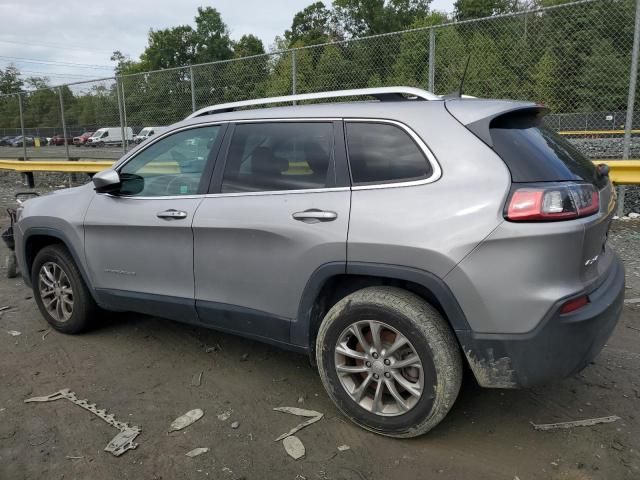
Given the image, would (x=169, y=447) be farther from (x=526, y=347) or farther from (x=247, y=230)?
(x=526, y=347)

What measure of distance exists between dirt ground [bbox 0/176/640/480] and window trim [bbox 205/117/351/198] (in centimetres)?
127

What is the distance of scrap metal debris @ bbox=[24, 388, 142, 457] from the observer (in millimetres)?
2834

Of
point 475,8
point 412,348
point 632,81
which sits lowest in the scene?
point 412,348

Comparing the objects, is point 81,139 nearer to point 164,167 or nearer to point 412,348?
point 164,167

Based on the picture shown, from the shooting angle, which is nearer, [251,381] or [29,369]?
[251,381]

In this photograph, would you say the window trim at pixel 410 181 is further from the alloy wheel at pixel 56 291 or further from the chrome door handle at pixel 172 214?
the alloy wheel at pixel 56 291

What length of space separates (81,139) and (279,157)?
11.8m

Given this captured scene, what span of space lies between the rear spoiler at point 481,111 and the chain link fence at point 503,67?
16.3 feet

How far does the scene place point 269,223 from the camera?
3.04m

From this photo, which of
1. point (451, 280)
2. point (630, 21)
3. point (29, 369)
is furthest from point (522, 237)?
point (630, 21)

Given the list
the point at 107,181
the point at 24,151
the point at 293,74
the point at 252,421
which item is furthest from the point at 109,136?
the point at 252,421

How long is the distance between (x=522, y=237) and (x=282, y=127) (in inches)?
62.6

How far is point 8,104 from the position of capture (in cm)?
1606

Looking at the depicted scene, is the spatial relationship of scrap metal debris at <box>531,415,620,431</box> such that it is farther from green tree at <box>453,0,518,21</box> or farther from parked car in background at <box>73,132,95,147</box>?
green tree at <box>453,0,518,21</box>
